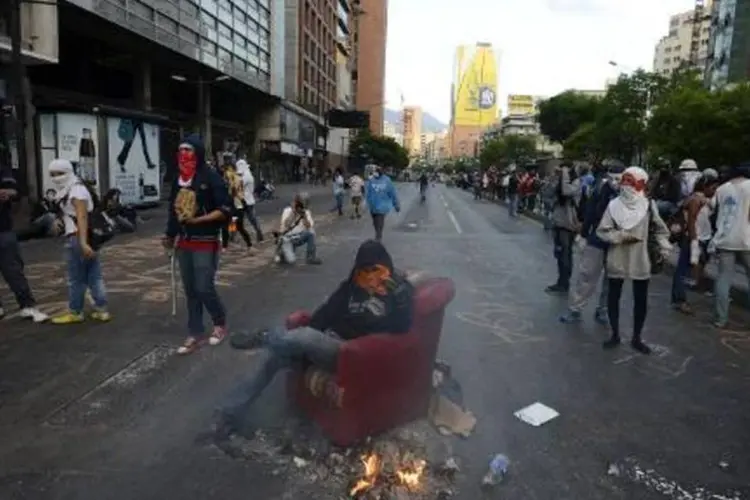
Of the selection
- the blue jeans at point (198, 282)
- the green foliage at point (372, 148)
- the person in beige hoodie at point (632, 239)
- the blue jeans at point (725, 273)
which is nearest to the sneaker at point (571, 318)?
the person in beige hoodie at point (632, 239)

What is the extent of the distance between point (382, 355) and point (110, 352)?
116 inches

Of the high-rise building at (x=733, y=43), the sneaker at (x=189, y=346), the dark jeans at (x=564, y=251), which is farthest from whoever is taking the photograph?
the high-rise building at (x=733, y=43)

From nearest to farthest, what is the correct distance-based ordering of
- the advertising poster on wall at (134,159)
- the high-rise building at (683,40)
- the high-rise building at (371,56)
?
the advertising poster on wall at (134,159) → the high-rise building at (683,40) → the high-rise building at (371,56)

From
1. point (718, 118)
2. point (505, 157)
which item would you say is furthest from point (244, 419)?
point (505, 157)

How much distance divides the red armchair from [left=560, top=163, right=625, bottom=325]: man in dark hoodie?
2.90m

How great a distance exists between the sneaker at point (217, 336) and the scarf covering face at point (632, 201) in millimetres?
3506

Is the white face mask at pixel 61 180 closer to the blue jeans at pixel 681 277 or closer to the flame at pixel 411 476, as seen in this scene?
the flame at pixel 411 476

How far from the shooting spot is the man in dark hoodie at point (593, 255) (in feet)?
21.4

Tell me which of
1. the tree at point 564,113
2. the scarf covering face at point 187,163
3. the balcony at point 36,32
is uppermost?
the tree at point 564,113

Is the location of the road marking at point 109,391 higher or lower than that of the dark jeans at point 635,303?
lower

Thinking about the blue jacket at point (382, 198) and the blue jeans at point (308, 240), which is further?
the blue jacket at point (382, 198)

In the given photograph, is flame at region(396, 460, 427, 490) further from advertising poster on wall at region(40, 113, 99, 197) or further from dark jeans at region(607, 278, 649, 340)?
advertising poster on wall at region(40, 113, 99, 197)

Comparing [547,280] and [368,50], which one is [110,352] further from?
[368,50]

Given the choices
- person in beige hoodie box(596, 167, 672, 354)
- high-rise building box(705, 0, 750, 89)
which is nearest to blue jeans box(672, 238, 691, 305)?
person in beige hoodie box(596, 167, 672, 354)
